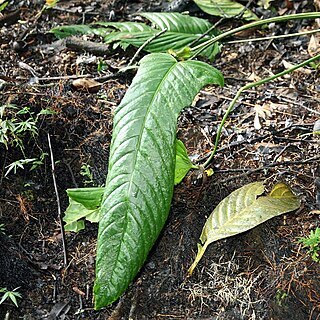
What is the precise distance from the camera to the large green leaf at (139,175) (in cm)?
142

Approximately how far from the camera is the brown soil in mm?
1608

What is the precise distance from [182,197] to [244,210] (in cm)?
24

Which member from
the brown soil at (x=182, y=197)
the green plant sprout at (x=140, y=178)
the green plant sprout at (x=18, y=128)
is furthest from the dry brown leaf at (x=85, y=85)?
the green plant sprout at (x=140, y=178)

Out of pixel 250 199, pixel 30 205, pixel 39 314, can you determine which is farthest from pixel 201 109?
pixel 39 314

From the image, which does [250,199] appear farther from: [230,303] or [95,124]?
[95,124]

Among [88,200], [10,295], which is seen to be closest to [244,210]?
[88,200]

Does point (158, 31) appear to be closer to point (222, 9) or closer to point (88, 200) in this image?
point (222, 9)

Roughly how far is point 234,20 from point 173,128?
133cm

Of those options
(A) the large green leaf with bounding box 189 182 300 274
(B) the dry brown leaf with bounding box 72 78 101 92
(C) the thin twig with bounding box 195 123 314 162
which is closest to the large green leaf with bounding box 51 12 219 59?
(B) the dry brown leaf with bounding box 72 78 101 92

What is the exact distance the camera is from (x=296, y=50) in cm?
251

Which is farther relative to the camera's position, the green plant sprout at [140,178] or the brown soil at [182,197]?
the brown soil at [182,197]

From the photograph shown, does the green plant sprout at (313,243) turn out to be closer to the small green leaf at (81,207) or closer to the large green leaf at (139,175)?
the large green leaf at (139,175)

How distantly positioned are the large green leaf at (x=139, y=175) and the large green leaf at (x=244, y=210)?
228 millimetres

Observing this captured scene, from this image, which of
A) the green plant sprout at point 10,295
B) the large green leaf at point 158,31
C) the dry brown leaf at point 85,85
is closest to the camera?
the green plant sprout at point 10,295
